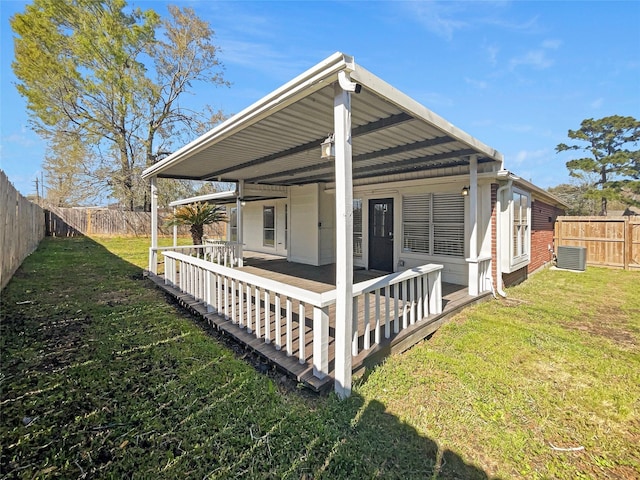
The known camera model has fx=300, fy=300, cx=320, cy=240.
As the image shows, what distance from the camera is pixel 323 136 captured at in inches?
170

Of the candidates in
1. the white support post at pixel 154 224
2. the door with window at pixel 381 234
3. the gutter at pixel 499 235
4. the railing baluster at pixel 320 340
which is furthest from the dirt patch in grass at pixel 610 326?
the white support post at pixel 154 224

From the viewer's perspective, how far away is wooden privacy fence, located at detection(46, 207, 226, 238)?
17344 mm

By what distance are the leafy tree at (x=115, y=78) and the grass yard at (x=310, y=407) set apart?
58.3ft

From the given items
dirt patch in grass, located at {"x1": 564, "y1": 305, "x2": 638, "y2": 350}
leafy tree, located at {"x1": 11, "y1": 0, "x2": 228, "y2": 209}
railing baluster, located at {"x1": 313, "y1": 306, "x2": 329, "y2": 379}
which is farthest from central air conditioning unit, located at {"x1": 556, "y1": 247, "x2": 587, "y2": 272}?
leafy tree, located at {"x1": 11, "y1": 0, "x2": 228, "y2": 209}

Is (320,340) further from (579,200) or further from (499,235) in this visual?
(579,200)

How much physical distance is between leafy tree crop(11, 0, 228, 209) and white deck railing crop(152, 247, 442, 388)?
58.3ft

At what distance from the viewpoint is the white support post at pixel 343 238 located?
2564 mm

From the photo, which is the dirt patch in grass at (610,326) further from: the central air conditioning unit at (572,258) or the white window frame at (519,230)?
the central air conditioning unit at (572,258)

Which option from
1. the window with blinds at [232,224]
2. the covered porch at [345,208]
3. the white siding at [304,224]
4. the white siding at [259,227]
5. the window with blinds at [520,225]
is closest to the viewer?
the covered porch at [345,208]

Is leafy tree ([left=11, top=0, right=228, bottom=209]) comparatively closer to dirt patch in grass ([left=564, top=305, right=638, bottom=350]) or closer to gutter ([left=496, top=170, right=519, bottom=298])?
gutter ([left=496, top=170, right=519, bottom=298])

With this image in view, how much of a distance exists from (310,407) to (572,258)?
35.7 ft

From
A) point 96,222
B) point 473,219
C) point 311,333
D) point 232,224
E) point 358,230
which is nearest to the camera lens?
point 311,333

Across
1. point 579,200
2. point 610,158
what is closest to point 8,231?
point 610,158

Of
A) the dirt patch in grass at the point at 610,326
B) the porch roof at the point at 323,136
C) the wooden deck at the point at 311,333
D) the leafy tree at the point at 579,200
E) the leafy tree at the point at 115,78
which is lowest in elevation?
the dirt patch in grass at the point at 610,326
